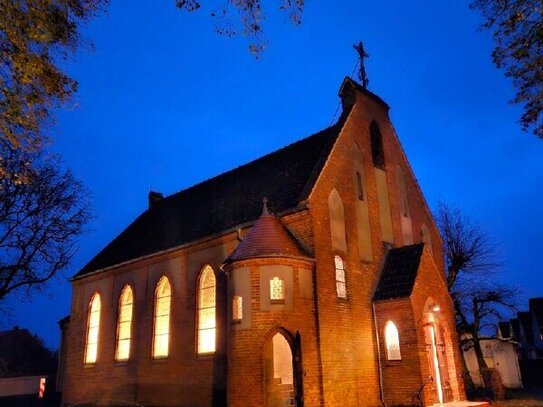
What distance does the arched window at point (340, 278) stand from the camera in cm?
1899

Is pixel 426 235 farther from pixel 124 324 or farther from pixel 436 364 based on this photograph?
pixel 124 324

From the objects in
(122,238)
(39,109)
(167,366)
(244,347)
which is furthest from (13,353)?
(39,109)

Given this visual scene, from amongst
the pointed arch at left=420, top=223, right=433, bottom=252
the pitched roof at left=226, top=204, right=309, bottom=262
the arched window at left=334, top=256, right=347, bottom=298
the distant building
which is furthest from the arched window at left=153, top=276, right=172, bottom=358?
the distant building

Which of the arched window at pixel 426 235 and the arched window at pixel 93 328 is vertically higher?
the arched window at pixel 426 235

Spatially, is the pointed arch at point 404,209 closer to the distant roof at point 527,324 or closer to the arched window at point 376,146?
the arched window at point 376,146

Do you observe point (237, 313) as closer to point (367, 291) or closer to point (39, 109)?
point (367, 291)

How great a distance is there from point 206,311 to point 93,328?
373 inches

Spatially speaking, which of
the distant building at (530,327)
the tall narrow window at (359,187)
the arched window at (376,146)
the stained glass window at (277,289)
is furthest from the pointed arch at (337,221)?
the distant building at (530,327)

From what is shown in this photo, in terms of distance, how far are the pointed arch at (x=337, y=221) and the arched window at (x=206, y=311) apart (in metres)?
5.86

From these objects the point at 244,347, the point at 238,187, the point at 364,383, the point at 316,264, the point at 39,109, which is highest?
the point at 238,187

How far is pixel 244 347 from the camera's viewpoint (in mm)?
16875

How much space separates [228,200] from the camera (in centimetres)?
2445

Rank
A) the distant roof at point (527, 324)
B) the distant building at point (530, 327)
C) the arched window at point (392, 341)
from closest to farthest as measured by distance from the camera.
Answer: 1. the arched window at point (392, 341)
2. the distant building at point (530, 327)
3. the distant roof at point (527, 324)

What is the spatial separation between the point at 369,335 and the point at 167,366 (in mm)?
9248
